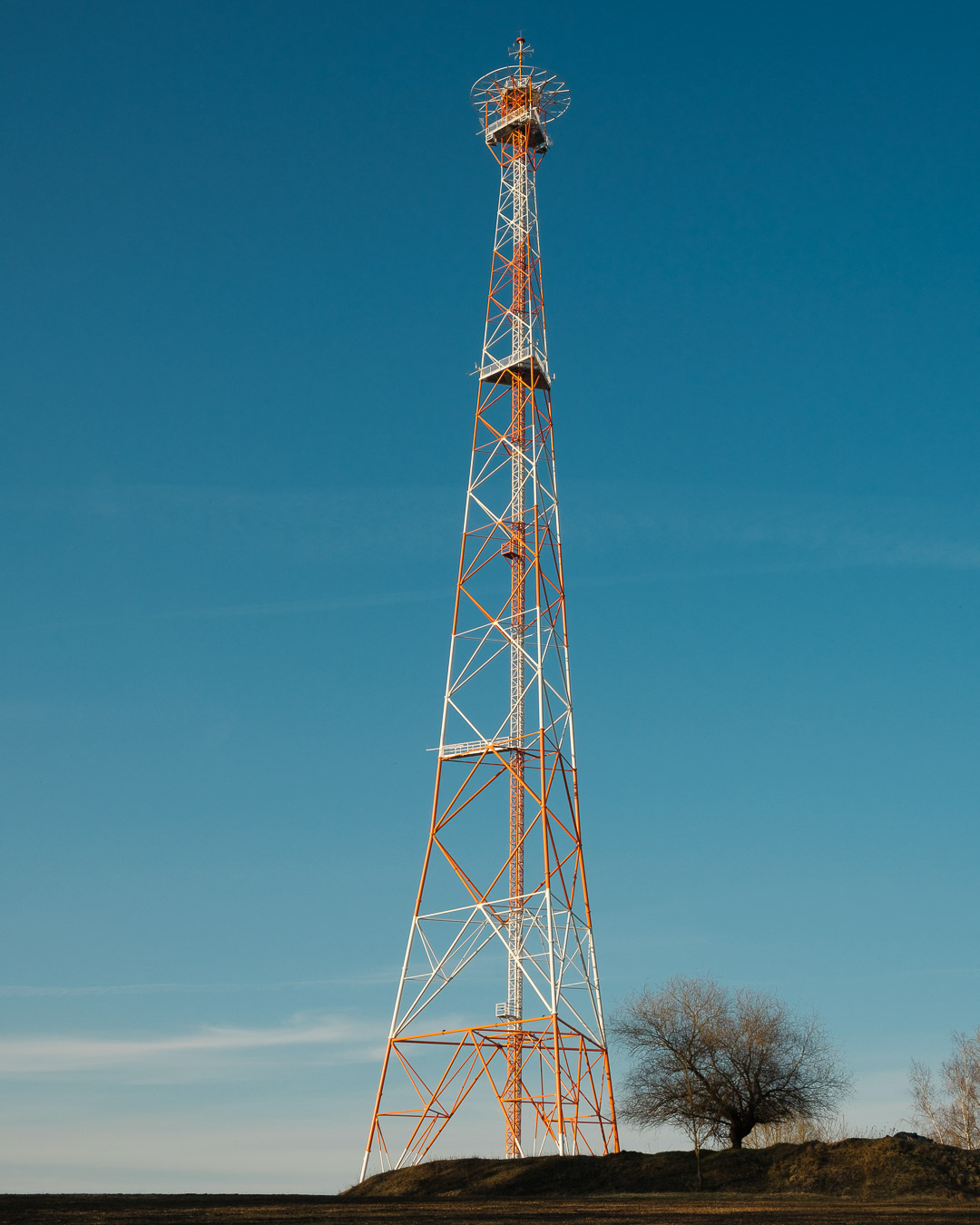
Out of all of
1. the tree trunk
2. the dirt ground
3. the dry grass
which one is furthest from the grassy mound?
the tree trunk

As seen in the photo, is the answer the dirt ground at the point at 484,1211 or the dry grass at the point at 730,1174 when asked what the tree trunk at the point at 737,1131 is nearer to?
the dry grass at the point at 730,1174

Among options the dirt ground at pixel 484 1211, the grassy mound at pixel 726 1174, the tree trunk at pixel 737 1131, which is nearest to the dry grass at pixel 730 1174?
the grassy mound at pixel 726 1174

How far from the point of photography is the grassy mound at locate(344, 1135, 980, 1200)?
37.8m

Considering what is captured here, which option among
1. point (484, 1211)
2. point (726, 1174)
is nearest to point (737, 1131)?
point (726, 1174)

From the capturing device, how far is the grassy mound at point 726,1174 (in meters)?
37.8

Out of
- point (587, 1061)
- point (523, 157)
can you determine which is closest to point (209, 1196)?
point (587, 1061)

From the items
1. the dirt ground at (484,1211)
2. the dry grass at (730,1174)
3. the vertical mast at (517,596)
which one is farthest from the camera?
the vertical mast at (517,596)

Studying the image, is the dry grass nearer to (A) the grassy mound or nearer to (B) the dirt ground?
(A) the grassy mound

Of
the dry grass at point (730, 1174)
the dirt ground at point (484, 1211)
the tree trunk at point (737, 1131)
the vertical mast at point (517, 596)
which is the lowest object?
the dirt ground at point (484, 1211)

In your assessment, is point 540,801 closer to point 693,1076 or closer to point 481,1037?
point 481,1037

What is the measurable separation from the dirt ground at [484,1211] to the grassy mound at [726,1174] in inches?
95.3

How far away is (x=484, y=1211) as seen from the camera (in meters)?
30.4

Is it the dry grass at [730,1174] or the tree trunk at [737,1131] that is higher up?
the tree trunk at [737,1131]

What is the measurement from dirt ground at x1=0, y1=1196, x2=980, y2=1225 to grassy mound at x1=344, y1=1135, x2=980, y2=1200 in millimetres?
2421
